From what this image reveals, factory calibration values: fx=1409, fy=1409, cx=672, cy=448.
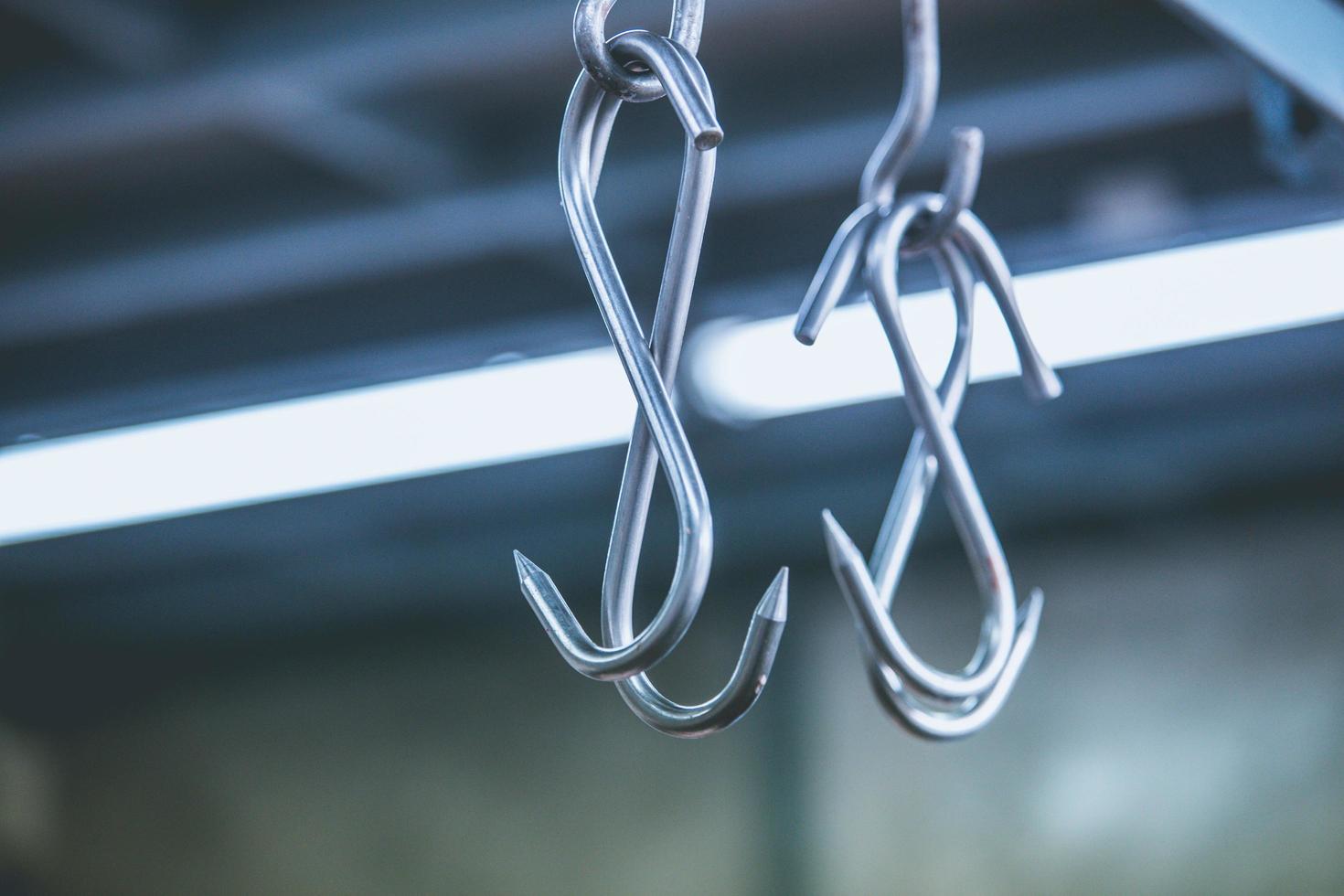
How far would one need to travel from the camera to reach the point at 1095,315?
268cm

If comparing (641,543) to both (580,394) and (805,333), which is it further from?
(580,394)

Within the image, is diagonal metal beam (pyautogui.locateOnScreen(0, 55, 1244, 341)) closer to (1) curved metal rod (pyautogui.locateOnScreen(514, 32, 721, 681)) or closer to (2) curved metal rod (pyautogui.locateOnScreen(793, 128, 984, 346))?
(2) curved metal rod (pyautogui.locateOnScreen(793, 128, 984, 346))

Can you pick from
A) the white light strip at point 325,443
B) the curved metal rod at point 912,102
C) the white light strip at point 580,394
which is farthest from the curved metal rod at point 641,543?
the white light strip at point 325,443

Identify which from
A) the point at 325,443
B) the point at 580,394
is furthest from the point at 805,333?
the point at 325,443

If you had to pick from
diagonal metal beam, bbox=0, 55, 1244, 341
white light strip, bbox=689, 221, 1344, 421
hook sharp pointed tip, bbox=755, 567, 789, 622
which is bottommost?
hook sharp pointed tip, bbox=755, 567, 789, 622

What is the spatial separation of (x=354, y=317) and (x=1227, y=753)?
2.23m

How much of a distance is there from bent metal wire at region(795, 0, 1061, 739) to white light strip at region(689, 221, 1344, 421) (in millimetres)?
1914

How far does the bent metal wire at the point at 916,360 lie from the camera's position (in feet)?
1.39

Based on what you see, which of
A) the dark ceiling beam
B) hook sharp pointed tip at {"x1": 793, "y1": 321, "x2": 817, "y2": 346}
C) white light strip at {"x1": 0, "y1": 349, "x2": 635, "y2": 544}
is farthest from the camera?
white light strip at {"x1": 0, "y1": 349, "x2": 635, "y2": 544}

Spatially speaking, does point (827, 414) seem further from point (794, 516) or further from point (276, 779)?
point (276, 779)

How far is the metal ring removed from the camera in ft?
1.19

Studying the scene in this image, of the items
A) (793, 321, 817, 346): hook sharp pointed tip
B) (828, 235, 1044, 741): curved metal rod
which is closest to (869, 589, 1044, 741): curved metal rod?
(828, 235, 1044, 741): curved metal rod

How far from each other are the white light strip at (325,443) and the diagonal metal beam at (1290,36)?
6.51 ft

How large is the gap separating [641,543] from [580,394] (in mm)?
2652
